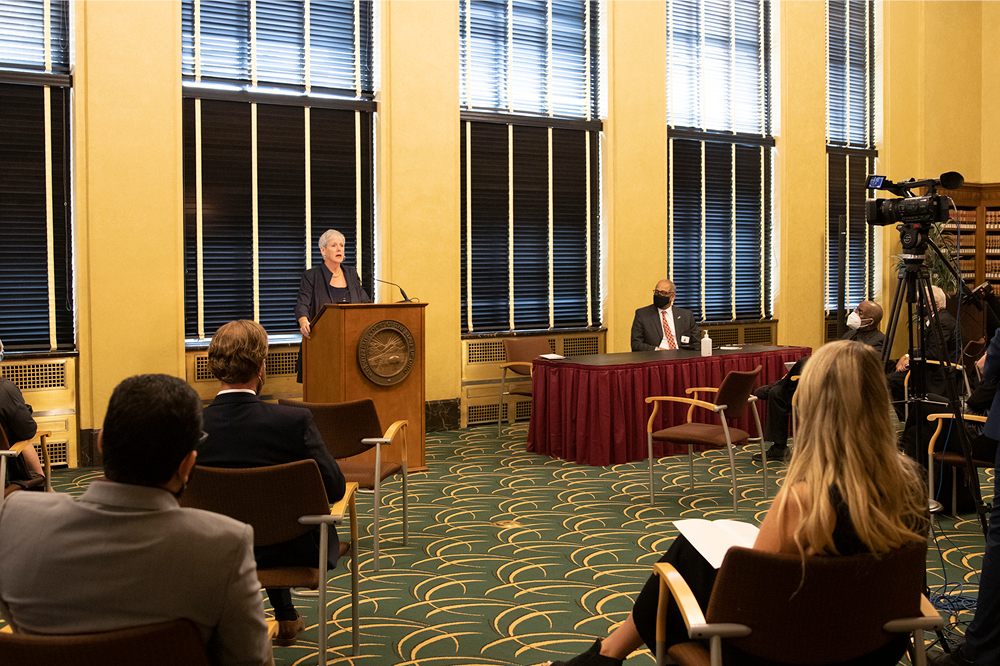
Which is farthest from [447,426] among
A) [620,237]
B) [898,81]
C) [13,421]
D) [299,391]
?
[898,81]

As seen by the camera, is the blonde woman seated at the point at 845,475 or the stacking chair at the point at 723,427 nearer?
the blonde woman seated at the point at 845,475

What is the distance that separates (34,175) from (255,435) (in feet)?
15.6

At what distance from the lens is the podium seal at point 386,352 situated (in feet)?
18.7

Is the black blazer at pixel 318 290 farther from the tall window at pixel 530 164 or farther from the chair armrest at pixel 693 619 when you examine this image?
the chair armrest at pixel 693 619

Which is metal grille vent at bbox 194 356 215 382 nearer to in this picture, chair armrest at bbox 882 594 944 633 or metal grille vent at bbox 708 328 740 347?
metal grille vent at bbox 708 328 740 347

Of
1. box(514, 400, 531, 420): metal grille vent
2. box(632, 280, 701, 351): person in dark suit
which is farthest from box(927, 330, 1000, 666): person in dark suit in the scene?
box(514, 400, 531, 420): metal grille vent

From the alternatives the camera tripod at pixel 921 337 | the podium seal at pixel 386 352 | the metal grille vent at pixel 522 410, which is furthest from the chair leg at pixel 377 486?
the metal grille vent at pixel 522 410

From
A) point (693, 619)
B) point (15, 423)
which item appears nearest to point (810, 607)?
point (693, 619)

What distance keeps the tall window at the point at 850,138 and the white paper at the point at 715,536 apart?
9.17 m

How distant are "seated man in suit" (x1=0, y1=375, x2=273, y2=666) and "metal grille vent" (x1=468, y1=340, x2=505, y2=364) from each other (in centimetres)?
687

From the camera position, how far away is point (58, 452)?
21.2 ft

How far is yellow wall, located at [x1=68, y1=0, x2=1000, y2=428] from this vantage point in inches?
258

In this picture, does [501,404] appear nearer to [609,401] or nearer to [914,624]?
[609,401]

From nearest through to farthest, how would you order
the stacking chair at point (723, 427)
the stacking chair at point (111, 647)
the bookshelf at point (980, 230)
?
the stacking chair at point (111, 647), the stacking chair at point (723, 427), the bookshelf at point (980, 230)
